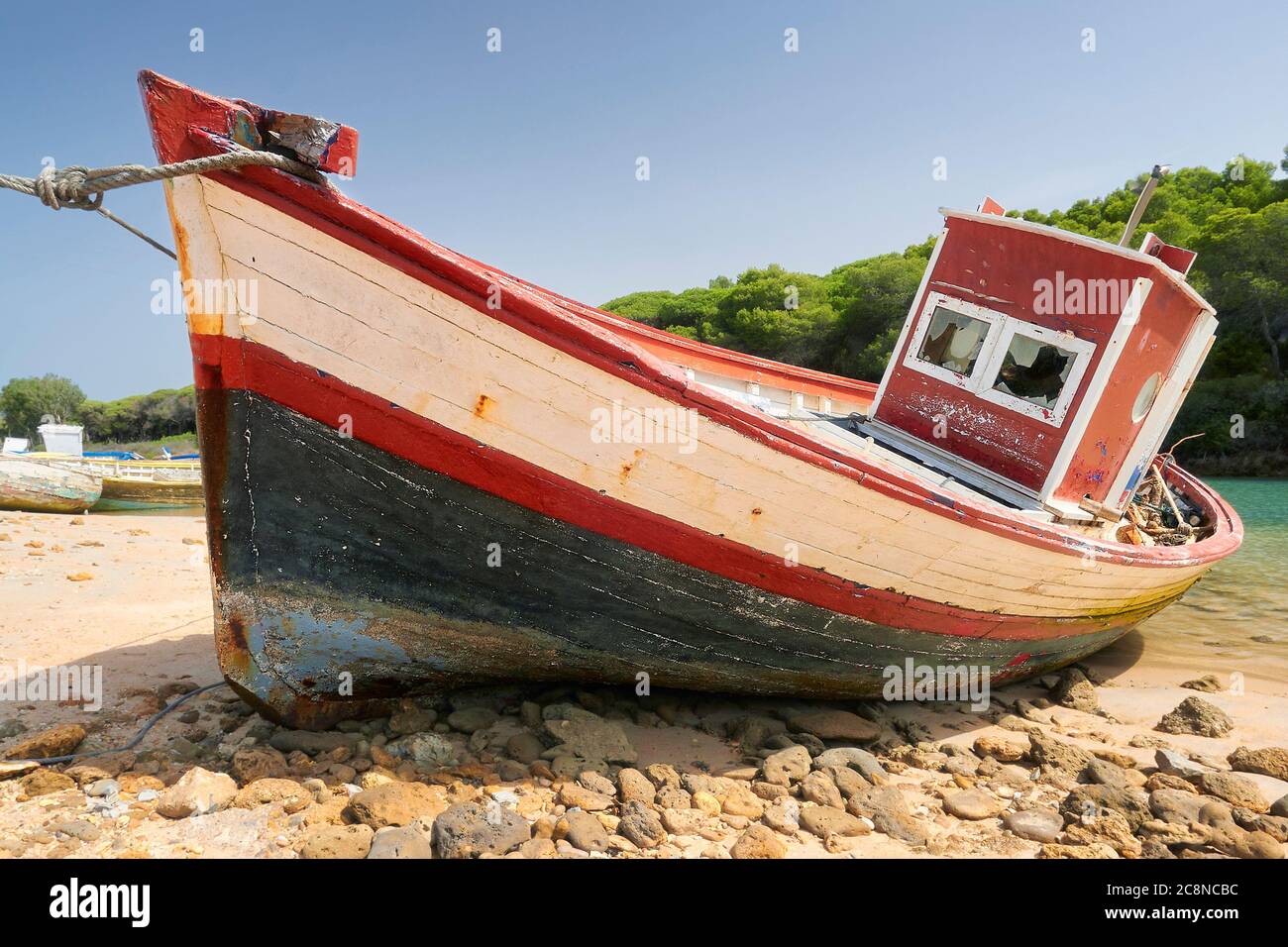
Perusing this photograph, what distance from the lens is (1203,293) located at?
2477cm

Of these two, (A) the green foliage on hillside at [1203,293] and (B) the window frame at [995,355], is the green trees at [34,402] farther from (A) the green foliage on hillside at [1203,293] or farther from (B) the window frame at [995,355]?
(B) the window frame at [995,355]

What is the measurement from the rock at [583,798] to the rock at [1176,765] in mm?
3133

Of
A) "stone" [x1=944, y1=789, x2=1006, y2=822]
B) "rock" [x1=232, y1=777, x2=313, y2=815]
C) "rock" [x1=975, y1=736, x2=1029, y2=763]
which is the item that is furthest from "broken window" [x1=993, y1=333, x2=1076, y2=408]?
"rock" [x1=232, y1=777, x2=313, y2=815]

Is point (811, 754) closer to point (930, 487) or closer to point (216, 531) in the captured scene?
point (930, 487)

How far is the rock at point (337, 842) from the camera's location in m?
2.77

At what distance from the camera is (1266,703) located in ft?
18.0

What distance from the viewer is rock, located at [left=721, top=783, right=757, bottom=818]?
10.8ft

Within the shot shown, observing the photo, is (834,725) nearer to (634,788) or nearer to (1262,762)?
(634,788)

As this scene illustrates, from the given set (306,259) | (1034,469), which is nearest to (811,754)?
(1034,469)

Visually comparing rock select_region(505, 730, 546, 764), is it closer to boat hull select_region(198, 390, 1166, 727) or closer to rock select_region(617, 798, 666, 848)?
boat hull select_region(198, 390, 1166, 727)

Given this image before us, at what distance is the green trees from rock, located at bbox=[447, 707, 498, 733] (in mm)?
62463

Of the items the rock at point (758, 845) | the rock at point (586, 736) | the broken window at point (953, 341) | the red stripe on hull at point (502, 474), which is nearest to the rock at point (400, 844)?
the rock at point (586, 736)

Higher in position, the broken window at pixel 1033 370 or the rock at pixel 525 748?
the broken window at pixel 1033 370

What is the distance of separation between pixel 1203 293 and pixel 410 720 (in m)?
30.2
